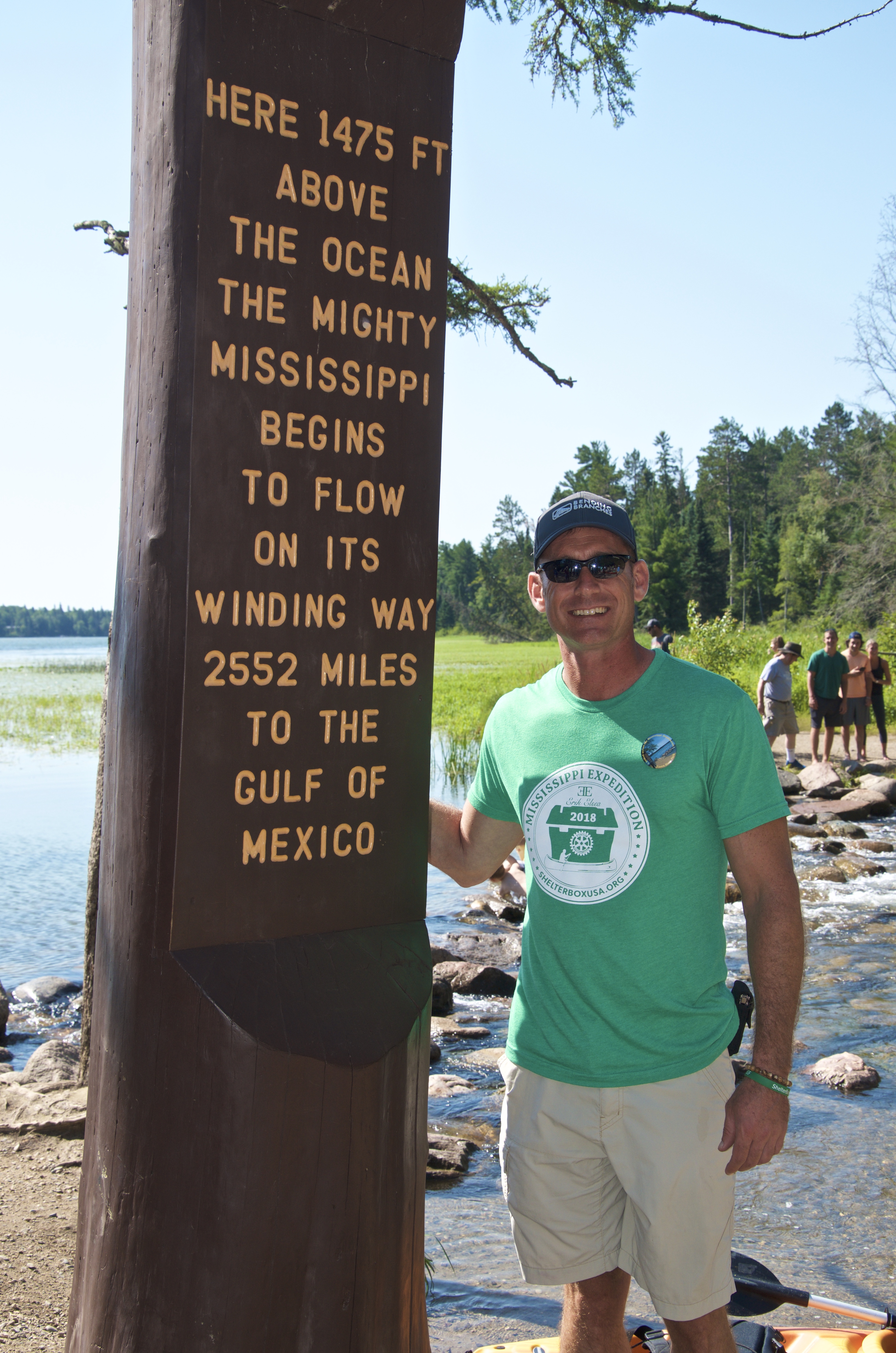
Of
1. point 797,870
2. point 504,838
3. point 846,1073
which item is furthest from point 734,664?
point 504,838

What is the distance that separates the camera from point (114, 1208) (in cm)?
210

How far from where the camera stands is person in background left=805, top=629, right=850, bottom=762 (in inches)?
643

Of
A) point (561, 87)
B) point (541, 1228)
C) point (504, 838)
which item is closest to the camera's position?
point (541, 1228)

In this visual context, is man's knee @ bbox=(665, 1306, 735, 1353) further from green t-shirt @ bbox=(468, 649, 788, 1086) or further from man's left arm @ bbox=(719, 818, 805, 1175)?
green t-shirt @ bbox=(468, 649, 788, 1086)

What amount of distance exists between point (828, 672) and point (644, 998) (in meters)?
14.9

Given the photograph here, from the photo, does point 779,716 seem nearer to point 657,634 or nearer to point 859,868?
point 657,634

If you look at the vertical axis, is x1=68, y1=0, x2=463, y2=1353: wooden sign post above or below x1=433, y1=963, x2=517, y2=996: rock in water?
above

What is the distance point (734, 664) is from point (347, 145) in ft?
98.7

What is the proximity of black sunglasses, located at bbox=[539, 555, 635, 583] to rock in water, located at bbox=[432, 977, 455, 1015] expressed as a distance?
6136 millimetres

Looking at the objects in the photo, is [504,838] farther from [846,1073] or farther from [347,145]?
[846,1073]

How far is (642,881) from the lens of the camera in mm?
2613

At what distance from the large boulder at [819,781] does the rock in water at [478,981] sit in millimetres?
9676

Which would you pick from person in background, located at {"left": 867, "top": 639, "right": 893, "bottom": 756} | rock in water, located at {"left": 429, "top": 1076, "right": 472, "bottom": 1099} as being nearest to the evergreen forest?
person in background, located at {"left": 867, "top": 639, "right": 893, "bottom": 756}

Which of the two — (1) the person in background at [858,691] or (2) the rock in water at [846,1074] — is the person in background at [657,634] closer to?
(1) the person in background at [858,691]
